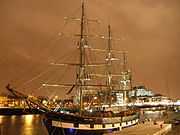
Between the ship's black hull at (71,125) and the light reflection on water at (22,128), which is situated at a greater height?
the ship's black hull at (71,125)

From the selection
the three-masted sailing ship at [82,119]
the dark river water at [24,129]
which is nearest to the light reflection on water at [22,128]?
the dark river water at [24,129]

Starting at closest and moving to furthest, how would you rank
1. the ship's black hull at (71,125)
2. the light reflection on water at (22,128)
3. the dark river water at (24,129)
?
the ship's black hull at (71,125) < the dark river water at (24,129) < the light reflection on water at (22,128)

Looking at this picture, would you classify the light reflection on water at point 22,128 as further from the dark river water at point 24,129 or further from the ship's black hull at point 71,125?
the ship's black hull at point 71,125

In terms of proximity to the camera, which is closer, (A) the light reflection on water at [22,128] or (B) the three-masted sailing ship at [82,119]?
(B) the three-masted sailing ship at [82,119]

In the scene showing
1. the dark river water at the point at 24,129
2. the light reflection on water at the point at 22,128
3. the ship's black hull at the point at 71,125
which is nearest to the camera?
the ship's black hull at the point at 71,125

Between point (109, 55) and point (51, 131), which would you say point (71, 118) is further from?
point (109, 55)

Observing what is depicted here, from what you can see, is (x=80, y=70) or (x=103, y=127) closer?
(x=103, y=127)

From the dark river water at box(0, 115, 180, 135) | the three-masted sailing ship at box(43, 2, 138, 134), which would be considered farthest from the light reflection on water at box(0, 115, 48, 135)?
the three-masted sailing ship at box(43, 2, 138, 134)

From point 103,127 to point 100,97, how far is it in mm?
26619

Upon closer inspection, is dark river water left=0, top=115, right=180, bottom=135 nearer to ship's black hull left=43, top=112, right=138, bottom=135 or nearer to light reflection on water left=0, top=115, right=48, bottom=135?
light reflection on water left=0, top=115, right=48, bottom=135

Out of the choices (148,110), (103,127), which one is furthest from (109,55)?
(148,110)

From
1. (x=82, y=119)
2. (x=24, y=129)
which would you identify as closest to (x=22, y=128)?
(x=24, y=129)

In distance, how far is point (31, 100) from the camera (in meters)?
40.3

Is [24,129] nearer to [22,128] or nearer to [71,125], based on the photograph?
[22,128]
